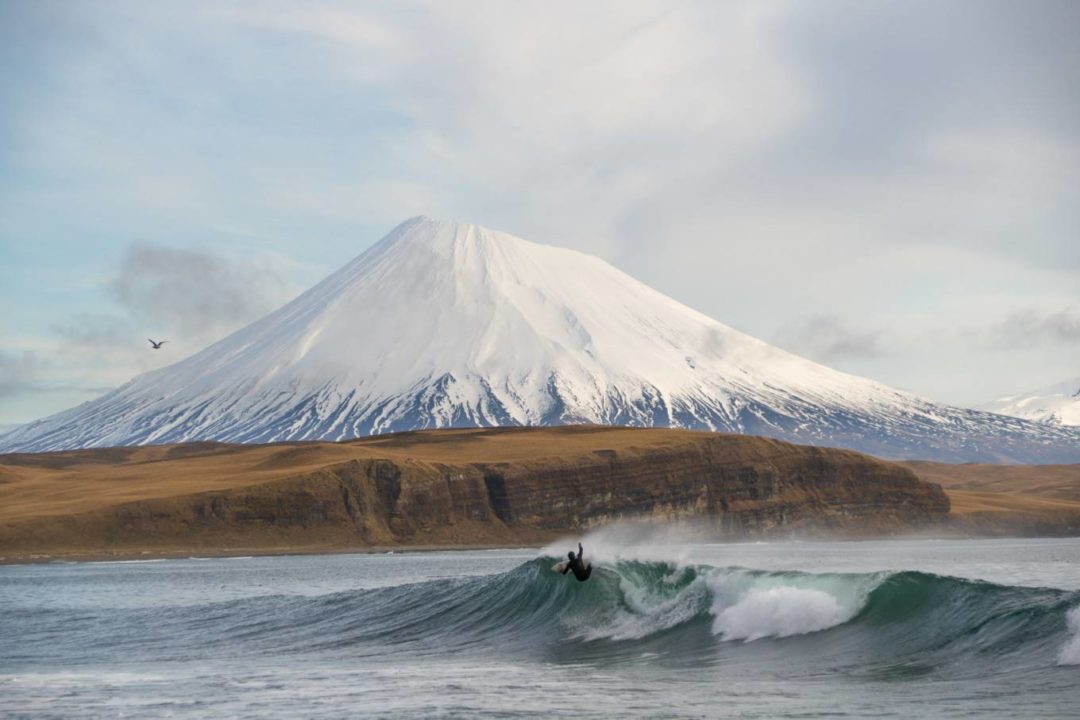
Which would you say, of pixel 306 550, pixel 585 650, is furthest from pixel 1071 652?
pixel 306 550

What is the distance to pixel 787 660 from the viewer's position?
31703mm

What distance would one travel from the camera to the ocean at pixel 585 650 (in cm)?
2723

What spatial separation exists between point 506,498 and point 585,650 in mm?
113040

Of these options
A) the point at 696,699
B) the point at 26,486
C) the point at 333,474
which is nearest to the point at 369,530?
the point at 333,474

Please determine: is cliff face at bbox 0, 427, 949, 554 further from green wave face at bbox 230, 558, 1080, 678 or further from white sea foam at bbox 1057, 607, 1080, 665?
white sea foam at bbox 1057, 607, 1080, 665

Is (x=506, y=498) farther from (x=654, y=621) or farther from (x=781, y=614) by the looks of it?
(x=781, y=614)

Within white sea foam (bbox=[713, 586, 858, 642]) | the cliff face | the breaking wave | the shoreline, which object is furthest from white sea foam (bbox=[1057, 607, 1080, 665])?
the cliff face

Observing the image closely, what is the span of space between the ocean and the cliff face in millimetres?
79415

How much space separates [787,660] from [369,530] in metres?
109

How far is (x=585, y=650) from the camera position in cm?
3738

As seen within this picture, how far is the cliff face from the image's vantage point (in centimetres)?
13288

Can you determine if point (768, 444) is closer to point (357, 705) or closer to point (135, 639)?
point (135, 639)

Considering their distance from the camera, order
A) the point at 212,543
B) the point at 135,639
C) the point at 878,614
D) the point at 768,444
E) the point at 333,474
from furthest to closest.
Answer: the point at 768,444, the point at 333,474, the point at 212,543, the point at 135,639, the point at 878,614

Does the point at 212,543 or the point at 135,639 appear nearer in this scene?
the point at 135,639
